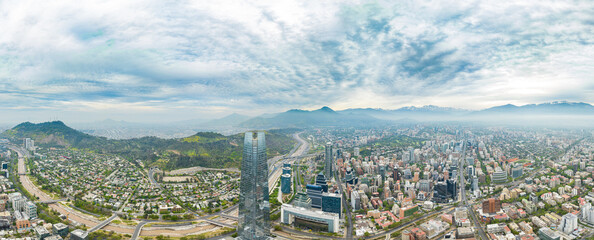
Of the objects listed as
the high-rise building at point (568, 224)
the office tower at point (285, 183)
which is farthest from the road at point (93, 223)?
the high-rise building at point (568, 224)

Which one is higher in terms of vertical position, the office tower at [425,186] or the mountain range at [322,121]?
the mountain range at [322,121]

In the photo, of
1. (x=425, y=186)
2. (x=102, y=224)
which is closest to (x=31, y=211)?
(x=102, y=224)

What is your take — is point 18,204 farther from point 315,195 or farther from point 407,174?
point 407,174

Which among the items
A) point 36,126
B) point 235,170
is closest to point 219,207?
point 235,170

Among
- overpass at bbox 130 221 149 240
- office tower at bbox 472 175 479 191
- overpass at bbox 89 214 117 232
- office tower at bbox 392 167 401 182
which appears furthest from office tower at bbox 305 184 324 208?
office tower at bbox 472 175 479 191

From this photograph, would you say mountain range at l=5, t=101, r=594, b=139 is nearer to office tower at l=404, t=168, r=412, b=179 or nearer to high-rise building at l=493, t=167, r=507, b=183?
office tower at l=404, t=168, r=412, b=179

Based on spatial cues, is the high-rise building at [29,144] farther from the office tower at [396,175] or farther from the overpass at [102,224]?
the office tower at [396,175]
